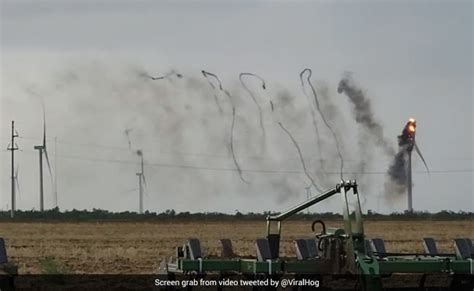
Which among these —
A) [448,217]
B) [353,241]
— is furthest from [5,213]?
[353,241]

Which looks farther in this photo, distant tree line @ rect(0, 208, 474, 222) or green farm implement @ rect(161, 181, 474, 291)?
distant tree line @ rect(0, 208, 474, 222)

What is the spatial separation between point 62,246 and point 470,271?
3504 centimetres

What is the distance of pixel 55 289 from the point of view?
951 inches

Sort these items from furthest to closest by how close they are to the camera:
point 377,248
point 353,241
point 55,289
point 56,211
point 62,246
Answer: point 56,211, point 62,246, point 55,289, point 377,248, point 353,241

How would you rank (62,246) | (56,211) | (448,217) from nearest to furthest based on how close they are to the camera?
(62,246), (448,217), (56,211)

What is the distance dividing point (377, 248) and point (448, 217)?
96200mm

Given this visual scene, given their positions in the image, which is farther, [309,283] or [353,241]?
[309,283]

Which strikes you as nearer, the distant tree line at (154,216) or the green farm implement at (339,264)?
the green farm implement at (339,264)

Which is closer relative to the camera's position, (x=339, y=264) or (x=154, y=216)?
(x=339, y=264)

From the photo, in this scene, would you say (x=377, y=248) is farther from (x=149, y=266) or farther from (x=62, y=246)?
(x=62, y=246)

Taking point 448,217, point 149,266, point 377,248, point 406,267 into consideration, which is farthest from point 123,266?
point 448,217

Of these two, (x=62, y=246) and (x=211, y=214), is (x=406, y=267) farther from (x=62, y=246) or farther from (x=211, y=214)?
(x=211, y=214)

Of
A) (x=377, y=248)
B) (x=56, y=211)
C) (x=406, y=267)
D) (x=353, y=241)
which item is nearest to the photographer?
(x=353, y=241)

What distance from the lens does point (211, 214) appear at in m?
126
